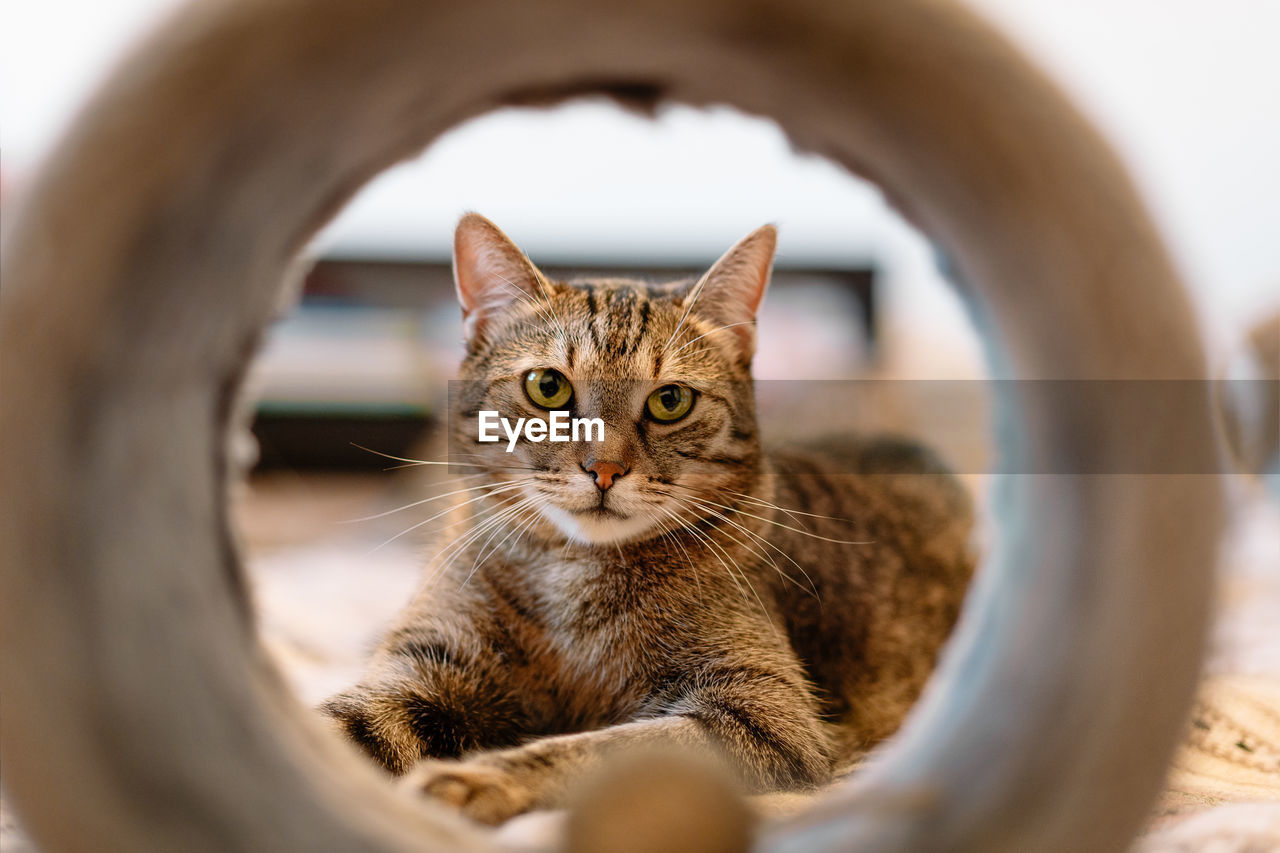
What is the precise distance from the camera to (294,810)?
1.79 ft

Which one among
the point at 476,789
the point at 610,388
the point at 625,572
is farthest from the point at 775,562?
the point at 476,789

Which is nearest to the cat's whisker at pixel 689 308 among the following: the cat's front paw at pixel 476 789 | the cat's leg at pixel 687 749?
the cat's leg at pixel 687 749

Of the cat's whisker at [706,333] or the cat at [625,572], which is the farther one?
the cat's whisker at [706,333]

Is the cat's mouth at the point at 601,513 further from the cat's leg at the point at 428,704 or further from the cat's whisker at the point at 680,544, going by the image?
the cat's leg at the point at 428,704

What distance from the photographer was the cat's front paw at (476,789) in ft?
2.25

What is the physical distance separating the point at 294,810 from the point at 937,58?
2.07 ft

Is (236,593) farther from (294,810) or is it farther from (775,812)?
(775,812)

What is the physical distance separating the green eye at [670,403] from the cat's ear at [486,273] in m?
0.21

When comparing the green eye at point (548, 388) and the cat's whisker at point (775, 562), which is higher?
the green eye at point (548, 388)

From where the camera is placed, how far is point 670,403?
1.09m

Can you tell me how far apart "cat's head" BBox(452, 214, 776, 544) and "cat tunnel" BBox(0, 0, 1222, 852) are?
444 mm

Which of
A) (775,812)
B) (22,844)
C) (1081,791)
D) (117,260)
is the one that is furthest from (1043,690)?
(22,844)

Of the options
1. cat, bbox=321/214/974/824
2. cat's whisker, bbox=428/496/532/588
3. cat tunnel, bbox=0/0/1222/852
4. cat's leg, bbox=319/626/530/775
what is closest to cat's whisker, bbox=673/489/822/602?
cat, bbox=321/214/974/824

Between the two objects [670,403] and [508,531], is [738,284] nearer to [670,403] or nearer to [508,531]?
[670,403]
